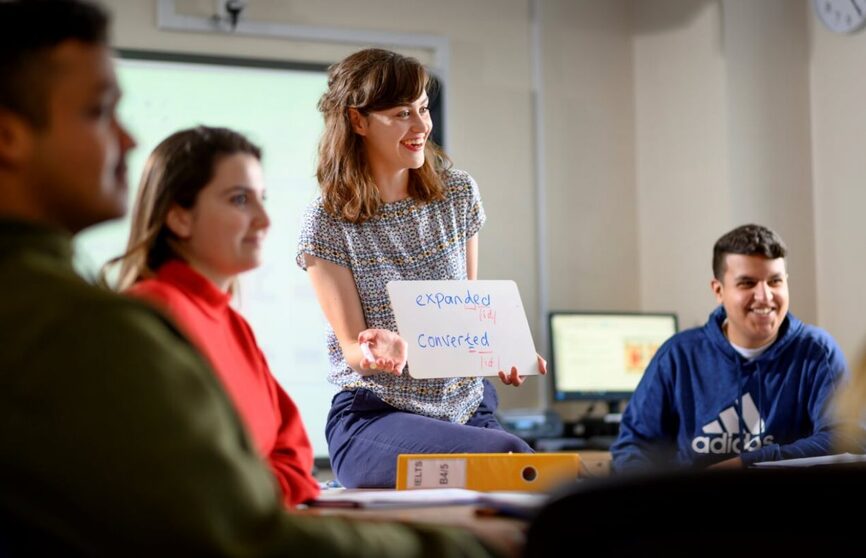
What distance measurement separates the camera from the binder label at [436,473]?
1.77 m

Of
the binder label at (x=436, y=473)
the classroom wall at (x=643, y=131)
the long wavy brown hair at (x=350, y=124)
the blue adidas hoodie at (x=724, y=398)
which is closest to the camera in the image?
the binder label at (x=436, y=473)

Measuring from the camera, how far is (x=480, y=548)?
100 centimetres

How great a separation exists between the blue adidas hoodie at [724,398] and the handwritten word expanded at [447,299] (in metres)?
0.73

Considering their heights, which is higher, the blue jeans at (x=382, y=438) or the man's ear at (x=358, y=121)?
the man's ear at (x=358, y=121)

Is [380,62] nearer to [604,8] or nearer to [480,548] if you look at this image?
[480,548]

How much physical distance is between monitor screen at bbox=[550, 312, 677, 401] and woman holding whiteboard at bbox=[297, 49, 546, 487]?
7.73 ft

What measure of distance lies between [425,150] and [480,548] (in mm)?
1755

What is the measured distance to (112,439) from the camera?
0.84 meters

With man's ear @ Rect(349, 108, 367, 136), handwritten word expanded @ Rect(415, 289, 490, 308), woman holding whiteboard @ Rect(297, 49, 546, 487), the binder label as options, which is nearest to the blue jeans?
woman holding whiteboard @ Rect(297, 49, 546, 487)

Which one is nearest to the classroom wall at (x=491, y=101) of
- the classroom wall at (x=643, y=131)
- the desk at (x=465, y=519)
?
the classroom wall at (x=643, y=131)

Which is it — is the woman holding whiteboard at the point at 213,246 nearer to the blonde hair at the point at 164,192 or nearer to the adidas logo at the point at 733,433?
the blonde hair at the point at 164,192

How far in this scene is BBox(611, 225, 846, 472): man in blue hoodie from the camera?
9.55ft

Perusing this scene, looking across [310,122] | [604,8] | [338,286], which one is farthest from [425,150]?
[604,8]

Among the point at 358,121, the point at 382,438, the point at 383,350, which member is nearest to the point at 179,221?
the point at 383,350
